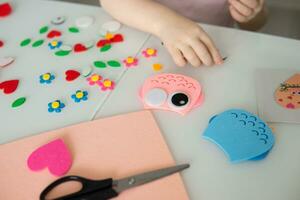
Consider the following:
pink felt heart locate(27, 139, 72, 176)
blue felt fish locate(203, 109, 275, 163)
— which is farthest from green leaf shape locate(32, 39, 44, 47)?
blue felt fish locate(203, 109, 275, 163)

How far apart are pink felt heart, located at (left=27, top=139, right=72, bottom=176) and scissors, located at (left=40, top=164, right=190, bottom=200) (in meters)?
0.02

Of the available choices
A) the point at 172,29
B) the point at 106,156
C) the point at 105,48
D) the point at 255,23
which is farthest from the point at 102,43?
the point at 255,23

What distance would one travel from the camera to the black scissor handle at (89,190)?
394 mm

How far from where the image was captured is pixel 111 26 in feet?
2.04

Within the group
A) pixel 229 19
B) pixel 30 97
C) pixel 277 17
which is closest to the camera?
pixel 30 97

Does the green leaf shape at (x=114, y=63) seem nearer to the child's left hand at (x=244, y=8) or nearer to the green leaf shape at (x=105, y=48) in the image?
the green leaf shape at (x=105, y=48)

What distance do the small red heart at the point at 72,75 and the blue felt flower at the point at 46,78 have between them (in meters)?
0.02

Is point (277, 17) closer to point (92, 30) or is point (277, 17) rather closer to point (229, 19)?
point (229, 19)

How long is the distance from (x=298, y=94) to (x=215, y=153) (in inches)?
5.8

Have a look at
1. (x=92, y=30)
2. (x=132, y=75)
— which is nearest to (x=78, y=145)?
(x=132, y=75)

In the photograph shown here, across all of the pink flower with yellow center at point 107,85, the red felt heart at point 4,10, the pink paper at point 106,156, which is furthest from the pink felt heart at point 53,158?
the red felt heart at point 4,10

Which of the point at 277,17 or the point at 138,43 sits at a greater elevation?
the point at 138,43

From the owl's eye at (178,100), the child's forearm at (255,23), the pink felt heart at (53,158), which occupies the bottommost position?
the child's forearm at (255,23)

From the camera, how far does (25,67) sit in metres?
0.57
